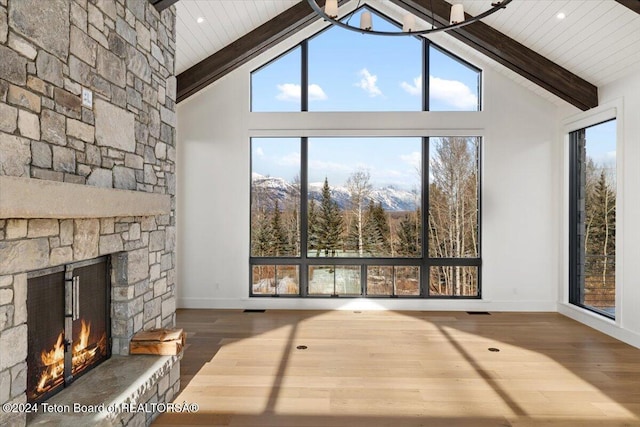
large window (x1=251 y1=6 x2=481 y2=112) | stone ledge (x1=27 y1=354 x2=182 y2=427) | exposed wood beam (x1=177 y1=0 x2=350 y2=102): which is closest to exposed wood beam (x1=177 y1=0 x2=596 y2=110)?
exposed wood beam (x1=177 y1=0 x2=350 y2=102)

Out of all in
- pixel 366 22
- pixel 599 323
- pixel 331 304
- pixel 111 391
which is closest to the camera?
pixel 111 391

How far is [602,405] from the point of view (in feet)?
10.0

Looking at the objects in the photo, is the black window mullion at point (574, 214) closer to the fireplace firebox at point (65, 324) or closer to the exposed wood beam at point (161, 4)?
the exposed wood beam at point (161, 4)

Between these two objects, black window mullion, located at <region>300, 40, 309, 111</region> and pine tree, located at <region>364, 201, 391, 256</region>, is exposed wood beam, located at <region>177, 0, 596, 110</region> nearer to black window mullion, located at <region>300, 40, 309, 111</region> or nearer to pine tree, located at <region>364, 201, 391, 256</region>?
black window mullion, located at <region>300, 40, 309, 111</region>

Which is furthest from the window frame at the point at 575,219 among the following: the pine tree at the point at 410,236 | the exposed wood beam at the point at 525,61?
the pine tree at the point at 410,236

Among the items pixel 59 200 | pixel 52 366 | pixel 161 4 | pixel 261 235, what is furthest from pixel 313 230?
pixel 59 200

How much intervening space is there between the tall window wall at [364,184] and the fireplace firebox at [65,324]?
128 inches

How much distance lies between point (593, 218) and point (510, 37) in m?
2.72

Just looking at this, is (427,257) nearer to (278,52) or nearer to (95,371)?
(278,52)

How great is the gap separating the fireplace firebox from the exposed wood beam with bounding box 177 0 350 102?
10.2ft

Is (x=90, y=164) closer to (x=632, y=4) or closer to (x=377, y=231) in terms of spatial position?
(x=377, y=231)

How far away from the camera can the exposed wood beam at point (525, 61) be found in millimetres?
4969

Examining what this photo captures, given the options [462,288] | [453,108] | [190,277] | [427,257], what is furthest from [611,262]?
[190,277]

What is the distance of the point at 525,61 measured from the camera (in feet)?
16.6
